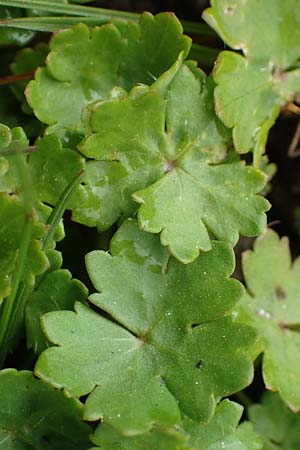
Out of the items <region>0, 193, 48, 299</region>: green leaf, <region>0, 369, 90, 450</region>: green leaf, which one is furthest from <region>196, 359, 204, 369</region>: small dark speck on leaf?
<region>0, 193, 48, 299</region>: green leaf

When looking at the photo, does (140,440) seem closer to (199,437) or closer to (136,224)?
(199,437)

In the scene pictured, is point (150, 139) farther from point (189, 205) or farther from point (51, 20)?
point (51, 20)

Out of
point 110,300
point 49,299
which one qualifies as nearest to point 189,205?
point 110,300

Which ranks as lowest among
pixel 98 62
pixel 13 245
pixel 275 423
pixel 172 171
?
pixel 275 423

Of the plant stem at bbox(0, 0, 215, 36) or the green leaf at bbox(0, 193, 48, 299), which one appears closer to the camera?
the green leaf at bbox(0, 193, 48, 299)

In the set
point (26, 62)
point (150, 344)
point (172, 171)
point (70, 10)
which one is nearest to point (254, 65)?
point (172, 171)

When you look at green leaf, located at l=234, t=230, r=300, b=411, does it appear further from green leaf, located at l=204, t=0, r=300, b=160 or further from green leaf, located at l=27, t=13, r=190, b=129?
green leaf, located at l=27, t=13, r=190, b=129
